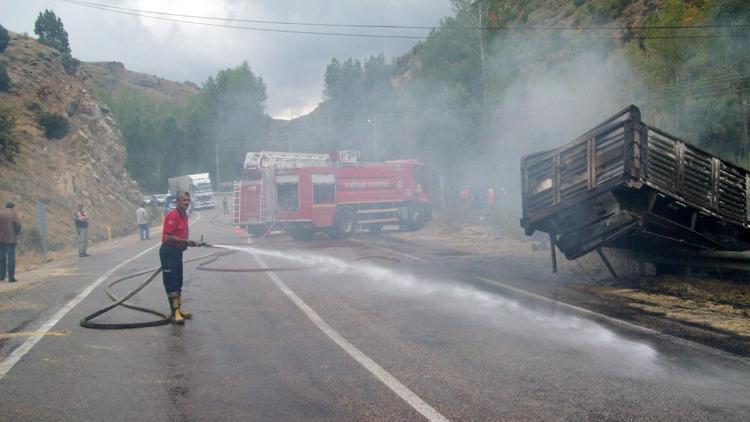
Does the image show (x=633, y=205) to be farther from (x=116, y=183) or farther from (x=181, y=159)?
(x=181, y=159)

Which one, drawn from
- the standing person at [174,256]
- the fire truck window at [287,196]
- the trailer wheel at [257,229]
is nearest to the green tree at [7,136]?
the trailer wheel at [257,229]

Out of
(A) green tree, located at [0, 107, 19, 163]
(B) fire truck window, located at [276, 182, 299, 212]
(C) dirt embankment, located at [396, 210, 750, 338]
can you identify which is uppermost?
(A) green tree, located at [0, 107, 19, 163]

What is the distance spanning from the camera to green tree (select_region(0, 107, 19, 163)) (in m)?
26.9

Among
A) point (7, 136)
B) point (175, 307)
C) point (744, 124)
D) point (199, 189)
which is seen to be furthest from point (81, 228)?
point (199, 189)

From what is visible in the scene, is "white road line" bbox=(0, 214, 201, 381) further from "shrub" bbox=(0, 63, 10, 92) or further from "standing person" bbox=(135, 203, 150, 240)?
"shrub" bbox=(0, 63, 10, 92)

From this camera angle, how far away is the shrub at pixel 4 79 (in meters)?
31.7

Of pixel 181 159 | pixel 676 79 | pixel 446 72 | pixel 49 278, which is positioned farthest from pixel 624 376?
pixel 181 159

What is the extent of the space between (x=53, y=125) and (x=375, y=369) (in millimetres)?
33310

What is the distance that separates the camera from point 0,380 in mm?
5215

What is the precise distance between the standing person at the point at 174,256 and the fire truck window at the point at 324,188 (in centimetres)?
1410

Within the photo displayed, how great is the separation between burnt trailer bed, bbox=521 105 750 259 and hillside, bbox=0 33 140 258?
1740 centimetres

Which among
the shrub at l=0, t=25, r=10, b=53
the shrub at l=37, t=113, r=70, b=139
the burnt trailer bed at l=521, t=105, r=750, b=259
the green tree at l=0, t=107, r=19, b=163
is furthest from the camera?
the shrub at l=0, t=25, r=10, b=53

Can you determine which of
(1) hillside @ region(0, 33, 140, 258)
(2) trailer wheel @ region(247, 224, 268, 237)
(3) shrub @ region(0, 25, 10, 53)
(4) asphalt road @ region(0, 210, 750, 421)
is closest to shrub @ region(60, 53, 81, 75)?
(1) hillside @ region(0, 33, 140, 258)

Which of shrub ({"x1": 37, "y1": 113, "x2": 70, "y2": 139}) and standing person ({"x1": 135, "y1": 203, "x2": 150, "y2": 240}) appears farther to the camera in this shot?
shrub ({"x1": 37, "y1": 113, "x2": 70, "y2": 139})
